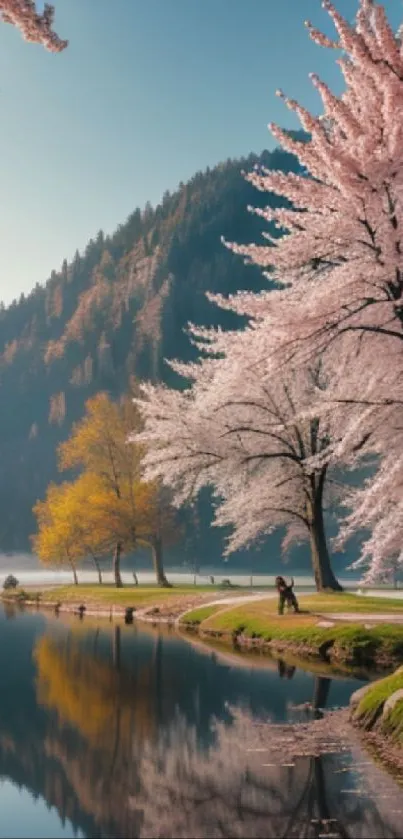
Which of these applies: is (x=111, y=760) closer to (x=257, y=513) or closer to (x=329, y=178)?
(x=329, y=178)

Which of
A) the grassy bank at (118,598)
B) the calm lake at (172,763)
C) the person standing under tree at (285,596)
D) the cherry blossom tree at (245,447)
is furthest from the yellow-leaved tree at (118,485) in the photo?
the calm lake at (172,763)

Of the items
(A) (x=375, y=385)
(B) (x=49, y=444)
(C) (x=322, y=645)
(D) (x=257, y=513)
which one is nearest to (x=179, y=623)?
(D) (x=257, y=513)

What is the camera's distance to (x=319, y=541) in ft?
107

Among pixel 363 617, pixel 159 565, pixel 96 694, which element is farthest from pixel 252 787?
pixel 159 565

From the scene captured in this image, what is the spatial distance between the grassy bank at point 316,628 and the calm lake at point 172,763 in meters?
2.64

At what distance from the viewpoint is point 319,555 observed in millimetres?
32812

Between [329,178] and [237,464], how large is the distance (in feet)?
56.0

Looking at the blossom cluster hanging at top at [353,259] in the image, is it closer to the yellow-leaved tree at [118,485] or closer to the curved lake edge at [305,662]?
the curved lake edge at [305,662]

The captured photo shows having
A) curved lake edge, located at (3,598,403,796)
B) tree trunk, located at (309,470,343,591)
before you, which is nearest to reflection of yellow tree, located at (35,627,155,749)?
curved lake edge, located at (3,598,403,796)

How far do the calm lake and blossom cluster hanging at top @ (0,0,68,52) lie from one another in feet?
40.6

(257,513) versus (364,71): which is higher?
(364,71)

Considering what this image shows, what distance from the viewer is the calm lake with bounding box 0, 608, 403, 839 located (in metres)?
8.80

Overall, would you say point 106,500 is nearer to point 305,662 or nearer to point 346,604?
point 346,604

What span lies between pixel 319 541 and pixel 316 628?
8.43m
